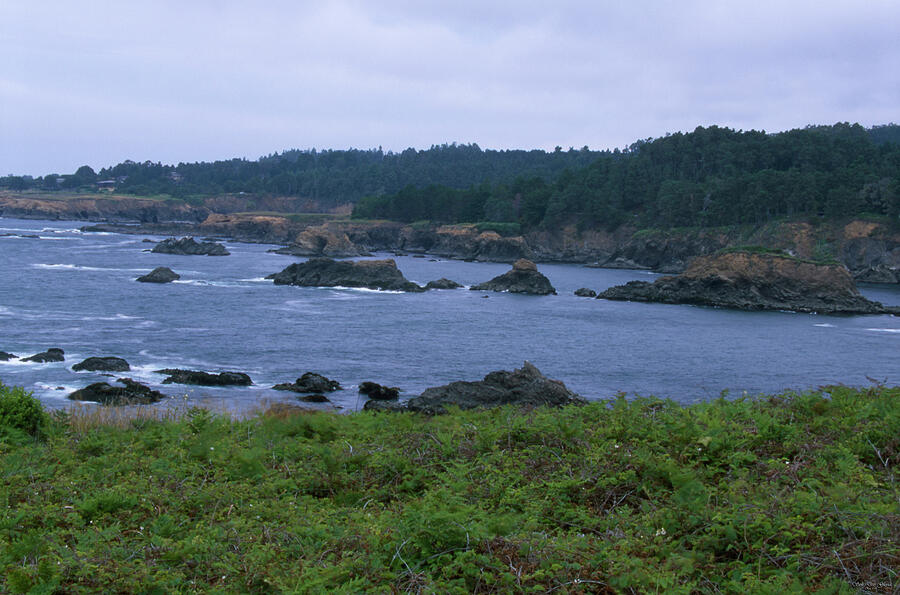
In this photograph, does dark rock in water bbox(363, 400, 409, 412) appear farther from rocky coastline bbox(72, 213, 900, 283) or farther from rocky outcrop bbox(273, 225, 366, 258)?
rocky outcrop bbox(273, 225, 366, 258)

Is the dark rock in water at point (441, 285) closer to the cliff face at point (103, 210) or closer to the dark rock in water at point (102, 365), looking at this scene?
the dark rock in water at point (102, 365)

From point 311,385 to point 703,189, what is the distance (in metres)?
102

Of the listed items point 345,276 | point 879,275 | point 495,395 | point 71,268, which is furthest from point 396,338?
point 879,275

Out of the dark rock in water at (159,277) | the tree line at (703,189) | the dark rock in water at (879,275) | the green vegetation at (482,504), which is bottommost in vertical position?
the dark rock in water at (159,277)

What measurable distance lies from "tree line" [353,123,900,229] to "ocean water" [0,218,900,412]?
107 feet

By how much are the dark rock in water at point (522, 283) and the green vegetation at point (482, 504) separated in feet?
215

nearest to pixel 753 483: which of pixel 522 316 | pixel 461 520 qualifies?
pixel 461 520

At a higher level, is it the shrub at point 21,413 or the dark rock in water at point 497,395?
the shrub at point 21,413

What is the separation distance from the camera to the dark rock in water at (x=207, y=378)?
1194 inches

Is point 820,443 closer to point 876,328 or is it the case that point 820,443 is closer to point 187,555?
point 187,555

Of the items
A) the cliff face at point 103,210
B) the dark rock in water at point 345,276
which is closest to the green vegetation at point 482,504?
the dark rock in water at point 345,276

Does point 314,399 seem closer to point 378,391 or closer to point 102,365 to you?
point 378,391

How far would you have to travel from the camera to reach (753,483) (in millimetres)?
8094

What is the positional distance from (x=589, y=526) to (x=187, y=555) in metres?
3.85
